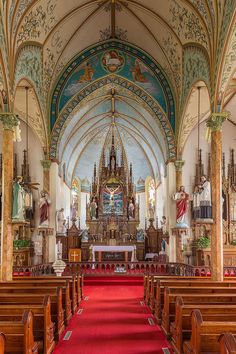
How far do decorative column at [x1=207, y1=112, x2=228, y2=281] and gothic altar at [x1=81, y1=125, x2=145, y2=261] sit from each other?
53.3ft

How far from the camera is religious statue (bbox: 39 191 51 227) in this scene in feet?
76.5

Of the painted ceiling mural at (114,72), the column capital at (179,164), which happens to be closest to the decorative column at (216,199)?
the painted ceiling mural at (114,72)

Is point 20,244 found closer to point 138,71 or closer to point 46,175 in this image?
point 46,175

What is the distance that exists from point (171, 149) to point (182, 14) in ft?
25.9

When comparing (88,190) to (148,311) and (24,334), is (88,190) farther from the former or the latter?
(24,334)

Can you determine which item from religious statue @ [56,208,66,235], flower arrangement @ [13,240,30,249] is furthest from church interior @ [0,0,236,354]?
flower arrangement @ [13,240,30,249]

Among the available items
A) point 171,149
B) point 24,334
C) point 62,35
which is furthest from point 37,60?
point 24,334

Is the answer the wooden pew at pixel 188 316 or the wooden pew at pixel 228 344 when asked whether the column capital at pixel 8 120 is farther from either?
the wooden pew at pixel 228 344

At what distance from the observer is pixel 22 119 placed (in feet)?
81.6

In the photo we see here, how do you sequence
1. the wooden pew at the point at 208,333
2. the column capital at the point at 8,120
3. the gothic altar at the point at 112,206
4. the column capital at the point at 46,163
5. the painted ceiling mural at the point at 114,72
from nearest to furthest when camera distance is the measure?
the wooden pew at the point at 208,333
the column capital at the point at 8,120
the painted ceiling mural at the point at 114,72
the column capital at the point at 46,163
the gothic altar at the point at 112,206

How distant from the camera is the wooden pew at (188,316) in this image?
268 inches

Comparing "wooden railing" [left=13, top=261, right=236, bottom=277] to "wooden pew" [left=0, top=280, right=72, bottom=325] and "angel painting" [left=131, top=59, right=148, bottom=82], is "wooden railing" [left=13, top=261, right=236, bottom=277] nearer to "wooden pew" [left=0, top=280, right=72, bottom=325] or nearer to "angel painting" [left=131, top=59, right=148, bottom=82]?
"wooden pew" [left=0, top=280, right=72, bottom=325]

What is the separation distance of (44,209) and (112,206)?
35.2 feet

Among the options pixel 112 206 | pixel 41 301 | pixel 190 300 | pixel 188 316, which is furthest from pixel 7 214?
pixel 112 206
